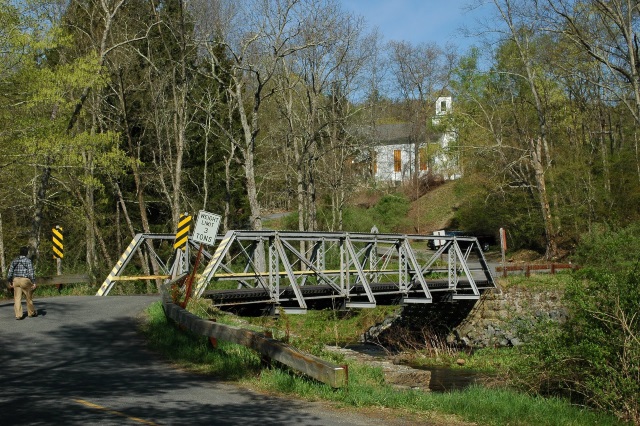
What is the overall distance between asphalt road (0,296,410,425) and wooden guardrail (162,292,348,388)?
455 millimetres

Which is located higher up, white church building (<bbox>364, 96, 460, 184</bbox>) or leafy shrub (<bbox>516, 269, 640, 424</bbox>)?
white church building (<bbox>364, 96, 460, 184</bbox>)

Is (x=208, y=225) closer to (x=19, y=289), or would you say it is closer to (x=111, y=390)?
(x=19, y=289)

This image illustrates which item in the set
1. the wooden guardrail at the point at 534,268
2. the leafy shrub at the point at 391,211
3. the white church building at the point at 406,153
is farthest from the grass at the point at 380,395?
the white church building at the point at 406,153

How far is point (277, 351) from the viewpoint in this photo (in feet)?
38.0

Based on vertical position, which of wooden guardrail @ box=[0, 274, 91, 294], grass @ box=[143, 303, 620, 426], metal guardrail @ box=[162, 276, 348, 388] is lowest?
grass @ box=[143, 303, 620, 426]

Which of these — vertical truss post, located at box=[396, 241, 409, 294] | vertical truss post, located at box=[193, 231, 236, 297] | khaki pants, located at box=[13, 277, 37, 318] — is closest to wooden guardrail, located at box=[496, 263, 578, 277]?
vertical truss post, located at box=[396, 241, 409, 294]

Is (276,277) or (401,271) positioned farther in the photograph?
(401,271)

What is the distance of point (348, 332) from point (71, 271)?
42.7 ft

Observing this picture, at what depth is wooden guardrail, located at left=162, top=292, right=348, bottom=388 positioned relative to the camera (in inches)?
422

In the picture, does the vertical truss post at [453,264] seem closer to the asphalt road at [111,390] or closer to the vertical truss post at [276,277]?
the vertical truss post at [276,277]

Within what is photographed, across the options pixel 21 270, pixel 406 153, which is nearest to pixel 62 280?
pixel 21 270

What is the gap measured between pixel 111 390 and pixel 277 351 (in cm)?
228

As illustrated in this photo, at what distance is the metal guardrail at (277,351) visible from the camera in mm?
10719

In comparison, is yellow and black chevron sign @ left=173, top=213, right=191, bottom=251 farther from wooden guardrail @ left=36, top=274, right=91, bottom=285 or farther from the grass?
wooden guardrail @ left=36, top=274, right=91, bottom=285
